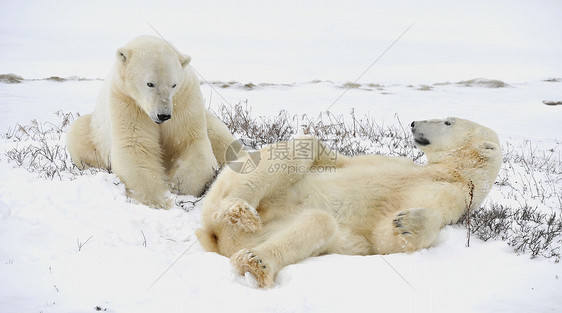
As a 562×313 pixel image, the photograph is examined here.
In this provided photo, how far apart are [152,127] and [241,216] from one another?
208 cm

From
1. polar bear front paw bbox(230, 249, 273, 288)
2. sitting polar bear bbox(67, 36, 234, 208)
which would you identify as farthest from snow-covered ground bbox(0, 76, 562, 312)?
sitting polar bear bbox(67, 36, 234, 208)

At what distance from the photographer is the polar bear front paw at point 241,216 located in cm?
303

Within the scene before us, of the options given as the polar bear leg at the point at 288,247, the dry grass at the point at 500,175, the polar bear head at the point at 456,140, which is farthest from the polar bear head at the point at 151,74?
the polar bear head at the point at 456,140

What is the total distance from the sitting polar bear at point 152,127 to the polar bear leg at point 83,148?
0.04ft

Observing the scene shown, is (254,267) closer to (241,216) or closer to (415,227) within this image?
(241,216)

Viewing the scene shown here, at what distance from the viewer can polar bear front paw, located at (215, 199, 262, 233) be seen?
3.03 metres

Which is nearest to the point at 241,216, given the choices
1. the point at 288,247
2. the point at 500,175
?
the point at 288,247

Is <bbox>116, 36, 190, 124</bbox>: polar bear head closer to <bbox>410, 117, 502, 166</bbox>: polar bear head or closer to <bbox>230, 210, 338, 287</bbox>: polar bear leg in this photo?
<bbox>230, 210, 338, 287</bbox>: polar bear leg

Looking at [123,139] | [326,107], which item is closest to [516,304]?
[123,139]

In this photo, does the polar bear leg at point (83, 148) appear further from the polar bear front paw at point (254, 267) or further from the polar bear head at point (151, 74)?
the polar bear front paw at point (254, 267)

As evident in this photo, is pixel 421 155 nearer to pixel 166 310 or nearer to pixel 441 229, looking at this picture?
pixel 441 229

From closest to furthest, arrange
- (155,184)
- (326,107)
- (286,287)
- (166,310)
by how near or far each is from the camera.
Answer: (166,310) → (286,287) → (155,184) → (326,107)

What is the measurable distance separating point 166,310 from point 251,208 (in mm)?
983

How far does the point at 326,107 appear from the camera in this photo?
1230 centimetres
